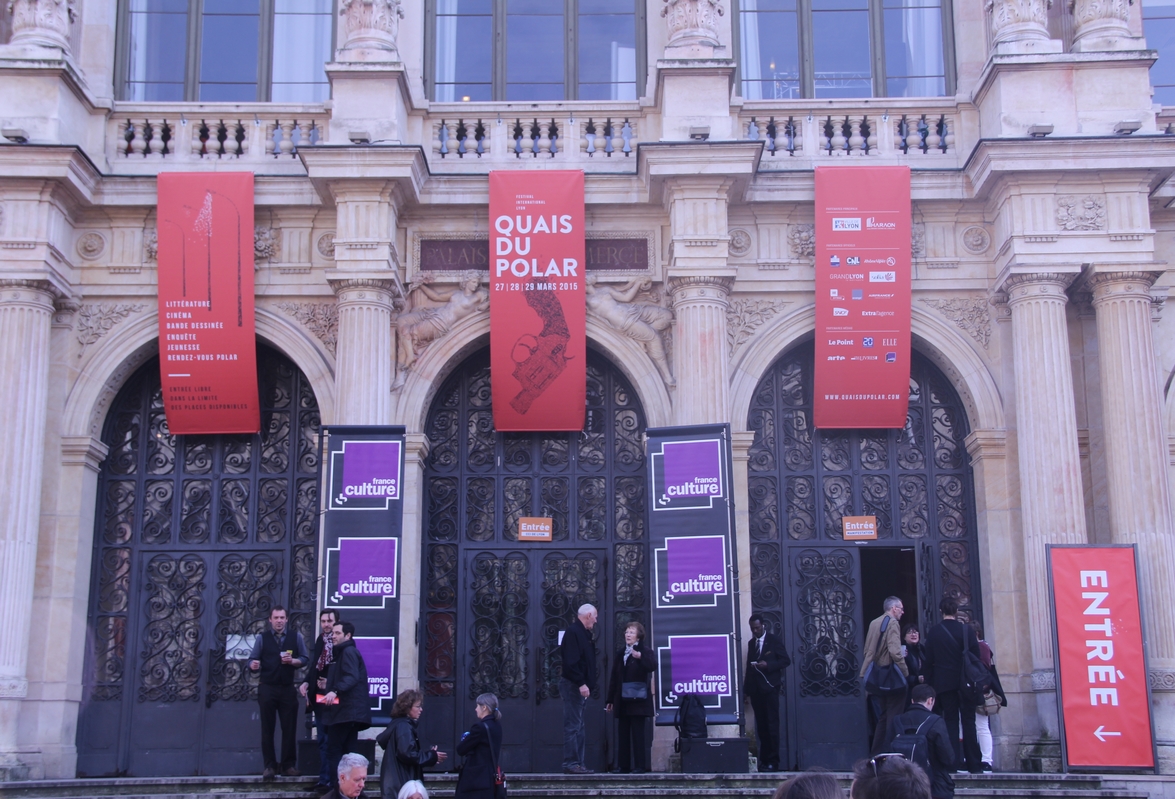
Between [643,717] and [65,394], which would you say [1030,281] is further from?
[65,394]

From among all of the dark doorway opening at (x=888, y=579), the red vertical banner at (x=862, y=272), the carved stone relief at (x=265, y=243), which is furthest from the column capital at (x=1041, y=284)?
the carved stone relief at (x=265, y=243)

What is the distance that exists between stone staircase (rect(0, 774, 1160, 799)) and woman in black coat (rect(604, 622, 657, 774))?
880 mm

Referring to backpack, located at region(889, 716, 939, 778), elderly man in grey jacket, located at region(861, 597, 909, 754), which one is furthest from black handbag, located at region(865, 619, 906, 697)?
backpack, located at region(889, 716, 939, 778)

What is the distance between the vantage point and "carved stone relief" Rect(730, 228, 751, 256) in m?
15.3

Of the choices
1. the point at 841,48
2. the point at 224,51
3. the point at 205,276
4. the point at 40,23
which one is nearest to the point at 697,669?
the point at 205,276

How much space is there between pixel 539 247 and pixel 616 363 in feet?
5.42

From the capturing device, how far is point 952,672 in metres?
12.4

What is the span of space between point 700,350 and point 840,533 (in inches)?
111

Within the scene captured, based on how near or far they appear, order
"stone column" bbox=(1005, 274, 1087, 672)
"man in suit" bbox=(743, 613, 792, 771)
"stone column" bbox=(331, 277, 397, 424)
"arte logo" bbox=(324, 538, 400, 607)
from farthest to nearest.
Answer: "stone column" bbox=(331, 277, 397, 424), "stone column" bbox=(1005, 274, 1087, 672), "man in suit" bbox=(743, 613, 792, 771), "arte logo" bbox=(324, 538, 400, 607)

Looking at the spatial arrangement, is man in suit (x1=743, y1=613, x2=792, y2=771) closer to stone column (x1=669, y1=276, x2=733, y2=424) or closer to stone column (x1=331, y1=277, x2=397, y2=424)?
stone column (x1=669, y1=276, x2=733, y2=424)

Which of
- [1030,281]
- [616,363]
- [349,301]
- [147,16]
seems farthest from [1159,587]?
[147,16]

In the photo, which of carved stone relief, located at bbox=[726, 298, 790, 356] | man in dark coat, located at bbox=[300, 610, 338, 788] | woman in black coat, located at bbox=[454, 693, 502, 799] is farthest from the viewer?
carved stone relief, located at bbox=[726, 298, 790, 356]

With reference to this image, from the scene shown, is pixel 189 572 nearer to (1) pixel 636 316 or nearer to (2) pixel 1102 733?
(1) pixel 636 316

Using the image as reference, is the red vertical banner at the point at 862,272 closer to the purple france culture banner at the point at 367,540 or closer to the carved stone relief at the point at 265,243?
the purple france culture banner at the point at 367,540
